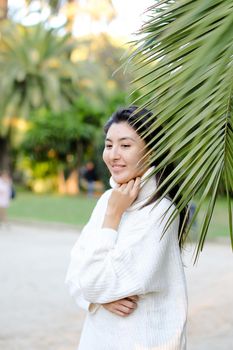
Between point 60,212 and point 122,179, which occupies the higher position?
point 122,179

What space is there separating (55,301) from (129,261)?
721 cm

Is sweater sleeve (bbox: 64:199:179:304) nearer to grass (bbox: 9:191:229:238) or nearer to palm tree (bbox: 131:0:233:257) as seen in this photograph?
palm tree (bbox: 131:0:233:257)

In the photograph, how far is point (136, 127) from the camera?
2.82 m

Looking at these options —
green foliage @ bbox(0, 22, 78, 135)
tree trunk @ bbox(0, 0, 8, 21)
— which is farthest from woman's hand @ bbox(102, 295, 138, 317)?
tree trunk @ bbox(0, 0, 8, 21)

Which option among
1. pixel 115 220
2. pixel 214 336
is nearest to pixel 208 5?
pixel 115 220

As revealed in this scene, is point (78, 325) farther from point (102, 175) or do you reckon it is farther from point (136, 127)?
point (102, 175)

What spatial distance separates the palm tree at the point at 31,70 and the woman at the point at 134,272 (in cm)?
3544

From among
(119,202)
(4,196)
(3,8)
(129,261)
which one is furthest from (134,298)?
(3,8)

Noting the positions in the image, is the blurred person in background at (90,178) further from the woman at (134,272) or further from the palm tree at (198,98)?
the palm tree at (198,98)

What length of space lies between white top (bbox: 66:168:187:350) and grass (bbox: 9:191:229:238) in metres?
15.6

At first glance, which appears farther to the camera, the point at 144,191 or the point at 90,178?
the point at 90,178

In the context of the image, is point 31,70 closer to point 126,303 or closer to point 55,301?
point 55,301

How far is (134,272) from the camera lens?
2.62 meters

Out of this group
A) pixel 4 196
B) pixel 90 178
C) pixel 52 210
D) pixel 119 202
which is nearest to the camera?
pixel 119 202
